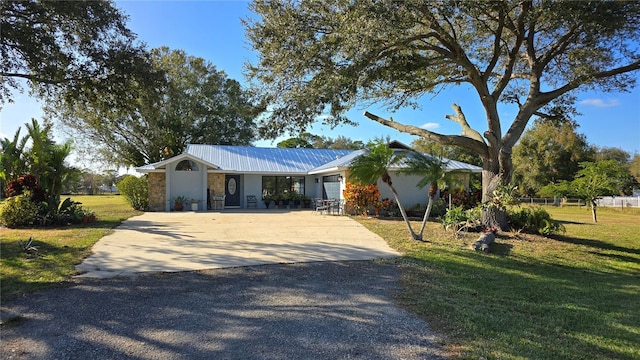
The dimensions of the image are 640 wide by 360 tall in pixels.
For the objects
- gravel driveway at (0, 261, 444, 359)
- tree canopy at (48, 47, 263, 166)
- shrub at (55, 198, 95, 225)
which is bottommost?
gravel driveway at (0, 261, 444, 359)

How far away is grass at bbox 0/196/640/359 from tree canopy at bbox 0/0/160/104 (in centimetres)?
397

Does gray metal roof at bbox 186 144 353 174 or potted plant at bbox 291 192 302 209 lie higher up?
gray metal roof at bbox 186 144 353 174

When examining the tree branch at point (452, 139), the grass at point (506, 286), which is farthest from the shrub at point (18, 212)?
the tree branch at point (452, 139)

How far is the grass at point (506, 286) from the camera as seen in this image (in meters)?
4.25

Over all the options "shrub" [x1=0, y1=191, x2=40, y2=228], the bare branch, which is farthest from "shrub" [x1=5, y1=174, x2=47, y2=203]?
the bare branch

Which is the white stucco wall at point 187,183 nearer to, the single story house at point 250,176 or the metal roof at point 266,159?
the single story house at point 250,176

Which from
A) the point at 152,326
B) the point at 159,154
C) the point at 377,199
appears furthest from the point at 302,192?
the point at 152,326

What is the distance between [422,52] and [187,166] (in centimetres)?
1468

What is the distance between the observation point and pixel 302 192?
2480 cm

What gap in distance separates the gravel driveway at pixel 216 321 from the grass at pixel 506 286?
1.87ft

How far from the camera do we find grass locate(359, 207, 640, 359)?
4.17 m

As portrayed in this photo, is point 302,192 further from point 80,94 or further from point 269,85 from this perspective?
point 80,94

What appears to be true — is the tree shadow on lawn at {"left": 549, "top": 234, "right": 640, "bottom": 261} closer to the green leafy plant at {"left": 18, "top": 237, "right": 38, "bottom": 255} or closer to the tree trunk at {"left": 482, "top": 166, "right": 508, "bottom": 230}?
the tree trunk at {"left": 482, "top": 166, "right": 508, "bottom": 230}

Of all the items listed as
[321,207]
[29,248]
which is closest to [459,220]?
[321,207]
